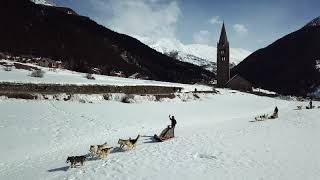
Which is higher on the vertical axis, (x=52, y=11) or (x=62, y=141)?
(x=52, y=11)

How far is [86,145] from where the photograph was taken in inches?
875

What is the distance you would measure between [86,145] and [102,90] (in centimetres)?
1842

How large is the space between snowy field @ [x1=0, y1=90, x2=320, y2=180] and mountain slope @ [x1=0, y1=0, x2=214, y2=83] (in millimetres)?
79432

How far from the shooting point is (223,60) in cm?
11400

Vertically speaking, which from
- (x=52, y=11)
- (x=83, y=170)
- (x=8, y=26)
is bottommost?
(x=83, y=170)

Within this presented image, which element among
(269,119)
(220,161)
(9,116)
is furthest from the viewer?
(269,119)

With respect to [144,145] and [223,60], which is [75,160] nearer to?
[144,145]

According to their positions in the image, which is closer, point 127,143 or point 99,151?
point 99,151

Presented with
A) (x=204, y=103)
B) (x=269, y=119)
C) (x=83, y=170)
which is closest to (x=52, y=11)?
(x=204, y=103)

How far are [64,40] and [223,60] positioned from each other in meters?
60.0

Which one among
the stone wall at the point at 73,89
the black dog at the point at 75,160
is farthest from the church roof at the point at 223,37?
the black dog at the point at 75,160

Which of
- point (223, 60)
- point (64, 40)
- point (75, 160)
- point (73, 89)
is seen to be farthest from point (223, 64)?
point (75, 160)

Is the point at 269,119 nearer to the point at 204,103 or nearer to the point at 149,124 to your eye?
the point at 204,103

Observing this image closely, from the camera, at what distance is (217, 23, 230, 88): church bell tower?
112 meters
